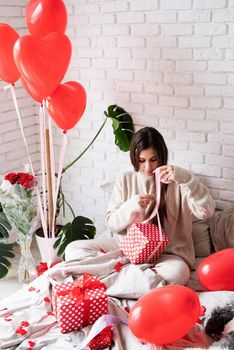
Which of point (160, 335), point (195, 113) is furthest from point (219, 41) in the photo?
point (160, 335)

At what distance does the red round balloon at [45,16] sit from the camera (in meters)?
2.23

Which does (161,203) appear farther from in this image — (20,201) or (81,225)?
(20,201)

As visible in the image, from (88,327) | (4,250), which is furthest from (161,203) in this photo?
(4,250)

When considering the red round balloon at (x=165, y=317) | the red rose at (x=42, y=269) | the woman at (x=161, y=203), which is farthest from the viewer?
the red rose at (x=42, y=269)

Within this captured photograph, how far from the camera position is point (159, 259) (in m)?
2.50

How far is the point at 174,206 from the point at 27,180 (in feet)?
2.54

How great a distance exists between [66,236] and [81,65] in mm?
1067

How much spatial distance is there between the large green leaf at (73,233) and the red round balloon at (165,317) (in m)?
0.97

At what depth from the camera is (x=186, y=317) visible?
6.14 feet

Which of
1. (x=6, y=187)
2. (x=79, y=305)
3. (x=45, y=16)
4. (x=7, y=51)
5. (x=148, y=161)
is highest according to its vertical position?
(x=45, y=16)

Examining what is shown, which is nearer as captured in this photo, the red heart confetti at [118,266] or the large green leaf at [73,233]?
the red heart confetti at [118,266]

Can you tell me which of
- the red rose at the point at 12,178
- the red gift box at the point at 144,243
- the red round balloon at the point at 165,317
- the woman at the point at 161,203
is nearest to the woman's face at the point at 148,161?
the woman at the point at 161,203

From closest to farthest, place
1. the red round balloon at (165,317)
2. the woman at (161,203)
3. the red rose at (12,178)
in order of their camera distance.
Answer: the red round balloon at (165,317)
the woman at (161,203)
the red rose at (12,178)

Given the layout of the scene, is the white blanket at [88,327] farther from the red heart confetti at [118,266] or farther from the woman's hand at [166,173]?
the woman's hand at [166,173]
